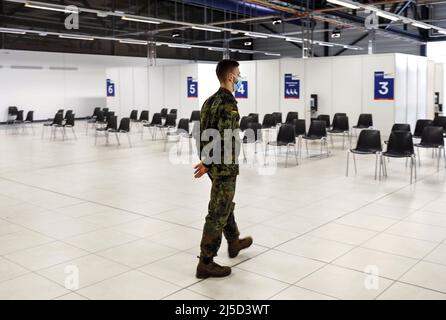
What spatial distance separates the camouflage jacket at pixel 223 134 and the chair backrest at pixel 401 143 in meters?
4.97

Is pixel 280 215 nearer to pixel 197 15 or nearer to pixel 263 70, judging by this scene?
pixel 263 70

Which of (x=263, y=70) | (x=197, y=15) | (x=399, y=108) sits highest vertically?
(x=197, y=15)

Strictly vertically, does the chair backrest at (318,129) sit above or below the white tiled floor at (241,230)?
above

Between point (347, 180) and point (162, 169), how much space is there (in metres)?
3.45

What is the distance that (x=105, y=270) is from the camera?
3998 millimetres

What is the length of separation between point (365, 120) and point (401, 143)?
16.2ft

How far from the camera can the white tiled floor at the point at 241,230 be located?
3.65 meters

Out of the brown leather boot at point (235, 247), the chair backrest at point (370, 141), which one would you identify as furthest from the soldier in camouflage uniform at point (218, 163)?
the chair backrest at point (370, 141)

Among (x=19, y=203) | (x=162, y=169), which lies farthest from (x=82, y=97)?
(x=19, y=203)

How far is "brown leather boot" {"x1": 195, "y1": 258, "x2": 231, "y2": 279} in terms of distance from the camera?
378cm

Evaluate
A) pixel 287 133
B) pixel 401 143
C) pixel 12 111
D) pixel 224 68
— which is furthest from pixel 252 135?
pixel 12 111

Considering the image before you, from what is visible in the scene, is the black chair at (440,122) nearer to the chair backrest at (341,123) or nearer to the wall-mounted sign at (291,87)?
the chair backrest at (341,123)

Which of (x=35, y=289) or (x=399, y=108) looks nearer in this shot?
(x=35, y=289)

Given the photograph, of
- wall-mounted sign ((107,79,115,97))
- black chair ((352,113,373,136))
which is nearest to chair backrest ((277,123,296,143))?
black chair ((352,113,373,136))
